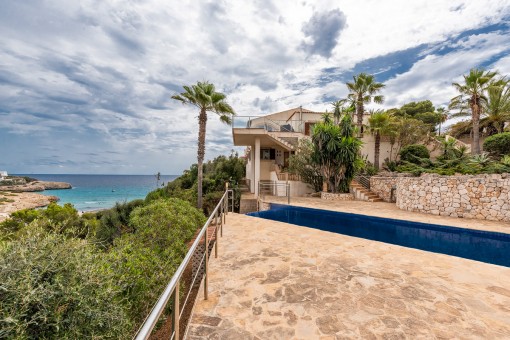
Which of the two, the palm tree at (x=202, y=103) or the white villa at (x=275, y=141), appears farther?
the white villa at (x=275, y=141)

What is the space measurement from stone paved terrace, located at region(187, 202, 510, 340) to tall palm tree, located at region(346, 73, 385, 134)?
14850mm

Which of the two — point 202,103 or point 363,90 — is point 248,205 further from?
point 363,90

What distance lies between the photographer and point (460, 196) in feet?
29.8

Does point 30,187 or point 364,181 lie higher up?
point 364,181

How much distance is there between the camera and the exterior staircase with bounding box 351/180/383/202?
13607 millimetres

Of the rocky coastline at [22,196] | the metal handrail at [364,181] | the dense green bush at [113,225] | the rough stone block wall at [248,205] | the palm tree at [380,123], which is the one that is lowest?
the rocky coastline at [22,196]

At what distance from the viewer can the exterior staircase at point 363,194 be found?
13607 millimetres

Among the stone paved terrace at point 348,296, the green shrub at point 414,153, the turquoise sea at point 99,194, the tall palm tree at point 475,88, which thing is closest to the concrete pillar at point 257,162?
the turquoise sea at point 99,194

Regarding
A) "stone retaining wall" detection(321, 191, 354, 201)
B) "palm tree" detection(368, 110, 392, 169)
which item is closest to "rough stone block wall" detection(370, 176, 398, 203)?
"stone retaining wall" detection(321, 191, 354, 201)

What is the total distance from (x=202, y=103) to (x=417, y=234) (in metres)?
12.3

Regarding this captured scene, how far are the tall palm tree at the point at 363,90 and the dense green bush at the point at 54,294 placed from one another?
18.8 m

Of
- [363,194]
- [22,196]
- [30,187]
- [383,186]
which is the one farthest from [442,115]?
[30,187]

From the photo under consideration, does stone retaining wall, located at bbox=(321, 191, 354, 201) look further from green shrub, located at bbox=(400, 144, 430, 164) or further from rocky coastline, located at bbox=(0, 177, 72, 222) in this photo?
rocky coastline, located at bbox=(0, 177, 72, 222)

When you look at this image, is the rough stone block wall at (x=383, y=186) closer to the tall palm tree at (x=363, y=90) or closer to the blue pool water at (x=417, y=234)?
the tall palm tree at (x=363, y=90)
